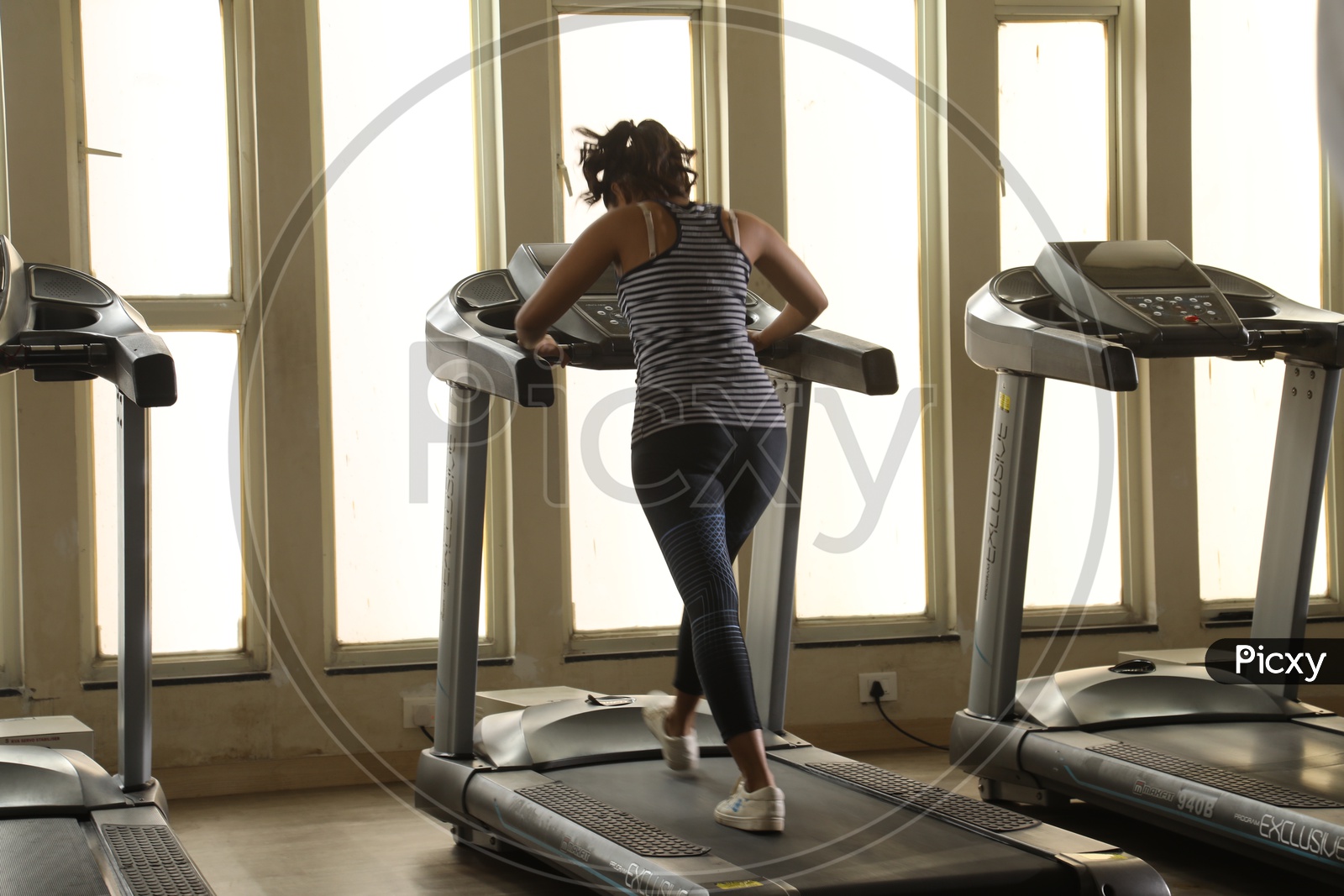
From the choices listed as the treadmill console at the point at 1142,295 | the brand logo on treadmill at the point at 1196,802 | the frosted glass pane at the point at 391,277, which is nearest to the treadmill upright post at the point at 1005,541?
the treadmill console at the point at 1142,295

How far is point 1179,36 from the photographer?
400cm

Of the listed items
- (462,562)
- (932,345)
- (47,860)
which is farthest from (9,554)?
(932,345)

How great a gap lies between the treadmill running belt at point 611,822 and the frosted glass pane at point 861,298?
1541 millimetres

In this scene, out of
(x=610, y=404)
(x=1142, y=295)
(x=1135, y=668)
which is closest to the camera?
(x=1142, y=295)

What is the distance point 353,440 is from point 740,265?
176 cm

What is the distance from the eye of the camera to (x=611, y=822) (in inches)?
90.0

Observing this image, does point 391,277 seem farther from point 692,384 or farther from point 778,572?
point 692,384

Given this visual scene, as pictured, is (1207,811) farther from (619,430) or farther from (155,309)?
(155,309)

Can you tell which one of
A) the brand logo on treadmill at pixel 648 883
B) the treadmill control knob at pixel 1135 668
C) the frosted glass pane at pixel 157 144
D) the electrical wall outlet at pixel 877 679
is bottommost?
the electrical wall outlet at pixel 877 679

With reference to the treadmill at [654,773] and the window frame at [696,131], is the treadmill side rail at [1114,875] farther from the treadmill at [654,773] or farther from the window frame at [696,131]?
the window frame at [696,131]

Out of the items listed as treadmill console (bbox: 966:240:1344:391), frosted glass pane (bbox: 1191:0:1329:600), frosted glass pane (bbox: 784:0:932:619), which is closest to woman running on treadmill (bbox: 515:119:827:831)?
treadmill console (bbox: 966:240:1344:391)

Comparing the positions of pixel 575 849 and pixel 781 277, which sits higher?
pixel 781 277

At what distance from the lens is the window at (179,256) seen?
3463 mm

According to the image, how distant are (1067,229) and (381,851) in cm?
281
